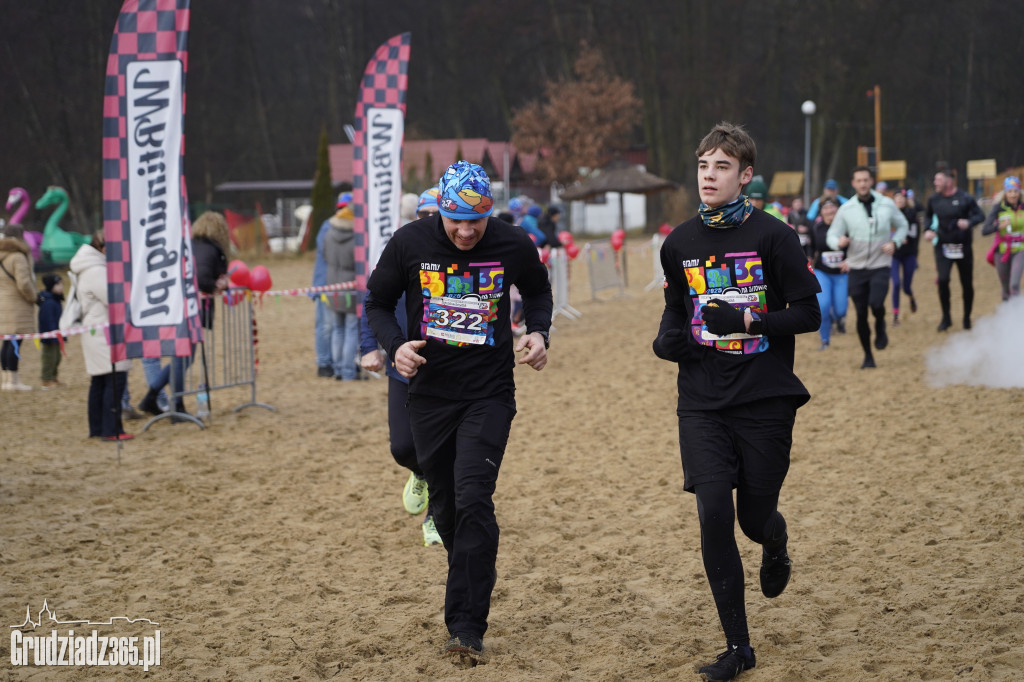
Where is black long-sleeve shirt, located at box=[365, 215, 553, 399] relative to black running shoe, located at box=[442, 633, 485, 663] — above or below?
above

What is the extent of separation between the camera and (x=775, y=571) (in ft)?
14.6

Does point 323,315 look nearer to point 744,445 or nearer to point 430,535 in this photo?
point 430,535

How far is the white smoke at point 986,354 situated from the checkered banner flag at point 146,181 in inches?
287

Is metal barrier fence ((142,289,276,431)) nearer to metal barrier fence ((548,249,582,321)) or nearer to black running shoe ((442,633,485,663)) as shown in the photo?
black running shoe ((442,633,485,663))

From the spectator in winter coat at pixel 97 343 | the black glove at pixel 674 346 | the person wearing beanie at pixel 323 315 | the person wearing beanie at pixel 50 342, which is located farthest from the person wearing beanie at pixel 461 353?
the person wearing beanie at pixel 50 342

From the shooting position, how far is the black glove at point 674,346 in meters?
4.09

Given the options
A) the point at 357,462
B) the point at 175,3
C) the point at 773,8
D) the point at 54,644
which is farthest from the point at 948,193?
the point at 773,8

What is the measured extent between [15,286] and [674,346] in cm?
912

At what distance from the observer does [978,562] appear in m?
5.17

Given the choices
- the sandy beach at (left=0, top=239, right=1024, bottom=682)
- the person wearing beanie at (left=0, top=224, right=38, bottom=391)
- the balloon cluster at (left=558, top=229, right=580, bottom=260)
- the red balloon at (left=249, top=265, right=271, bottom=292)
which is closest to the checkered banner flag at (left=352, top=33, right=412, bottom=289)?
the red balloon at (left=249, top=265, right=271, bottom=292)

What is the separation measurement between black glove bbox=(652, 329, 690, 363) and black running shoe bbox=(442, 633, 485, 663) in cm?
141

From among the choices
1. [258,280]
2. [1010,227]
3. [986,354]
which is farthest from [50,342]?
[1010,227]

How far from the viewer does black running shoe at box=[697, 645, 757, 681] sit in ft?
12.8

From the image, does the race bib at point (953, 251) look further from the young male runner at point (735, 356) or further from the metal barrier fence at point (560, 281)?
the young male runner at point (735, 356)
